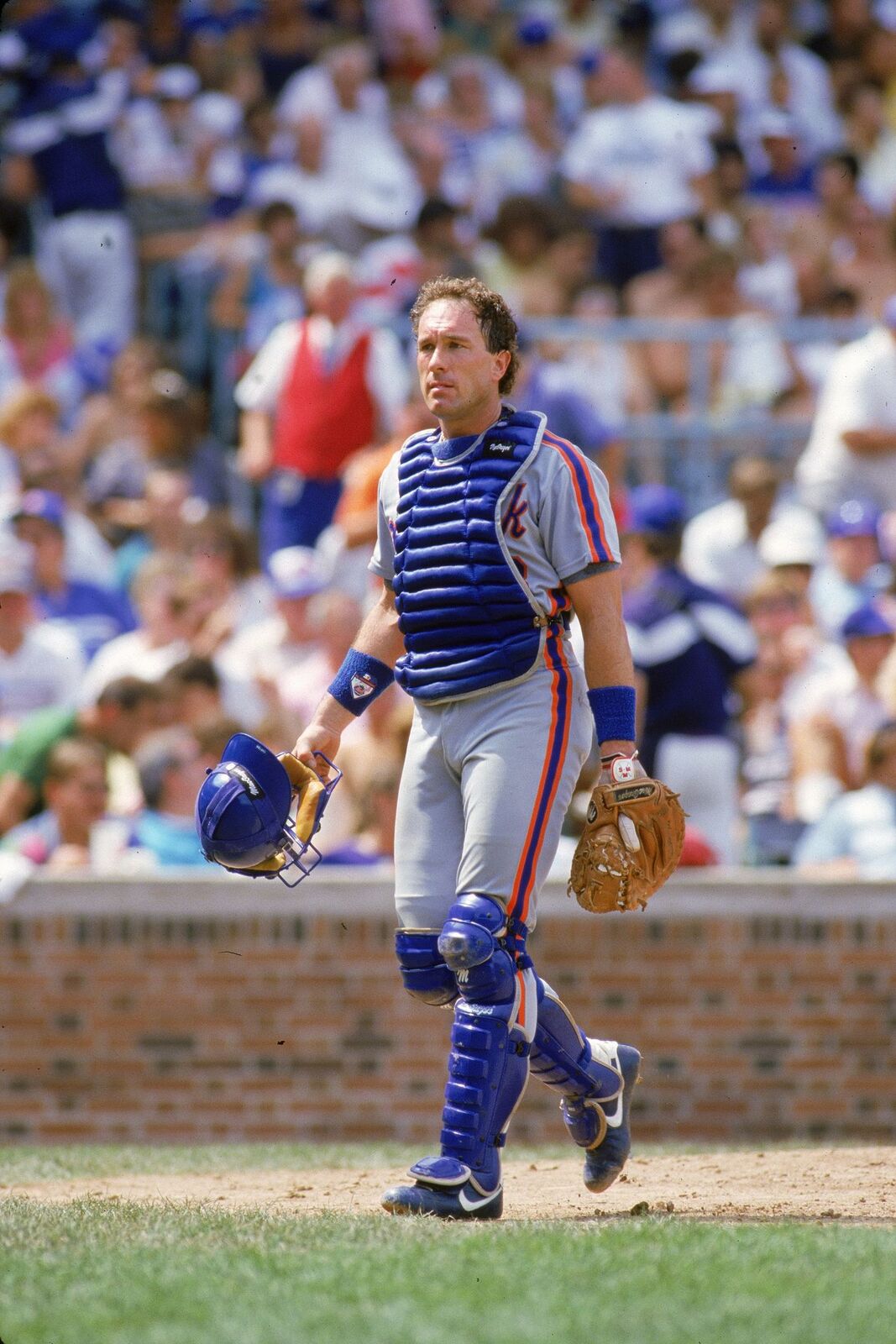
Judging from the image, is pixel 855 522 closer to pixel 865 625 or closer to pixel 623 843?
pixel 865 625

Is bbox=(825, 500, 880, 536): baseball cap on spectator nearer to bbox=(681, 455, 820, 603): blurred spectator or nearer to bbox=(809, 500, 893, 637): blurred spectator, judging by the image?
bbox=(809, 500, 893, 637): blurred spectator

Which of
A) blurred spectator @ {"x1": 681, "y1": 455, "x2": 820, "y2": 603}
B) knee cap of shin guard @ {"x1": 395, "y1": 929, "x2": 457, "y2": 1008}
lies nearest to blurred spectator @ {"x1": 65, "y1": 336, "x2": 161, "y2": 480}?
blurred spectator @ {"x1": 681, "y1": 455, "x2": 820, "y2": 603}

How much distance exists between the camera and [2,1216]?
5.27 meters

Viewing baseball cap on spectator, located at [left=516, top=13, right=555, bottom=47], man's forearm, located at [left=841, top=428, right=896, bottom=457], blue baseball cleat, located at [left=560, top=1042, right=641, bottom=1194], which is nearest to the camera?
blue baseball cleat, located at [left=560, top=1042, right=641, bottom=1194]

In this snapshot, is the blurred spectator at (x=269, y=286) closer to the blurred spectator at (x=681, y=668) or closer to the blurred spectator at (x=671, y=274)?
the blurred spectator at (x=671, y=274)

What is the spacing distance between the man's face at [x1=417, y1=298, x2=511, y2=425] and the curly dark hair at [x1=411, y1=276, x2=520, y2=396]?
0.02 m

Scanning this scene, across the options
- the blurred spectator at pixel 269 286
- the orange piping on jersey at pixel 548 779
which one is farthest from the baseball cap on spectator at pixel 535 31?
the orange piping on jersey at pixel 548 779

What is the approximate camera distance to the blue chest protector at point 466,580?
5.31 m

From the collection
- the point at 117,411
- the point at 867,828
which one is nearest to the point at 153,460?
the point at 117,411

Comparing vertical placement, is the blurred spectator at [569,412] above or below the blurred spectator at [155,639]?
above

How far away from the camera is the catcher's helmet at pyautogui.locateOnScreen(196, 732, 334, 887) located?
5.43 m

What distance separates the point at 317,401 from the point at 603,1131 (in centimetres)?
696

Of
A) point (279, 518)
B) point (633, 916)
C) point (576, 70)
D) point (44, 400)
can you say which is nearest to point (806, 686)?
point (633, 916)

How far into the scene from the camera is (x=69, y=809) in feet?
30.7
